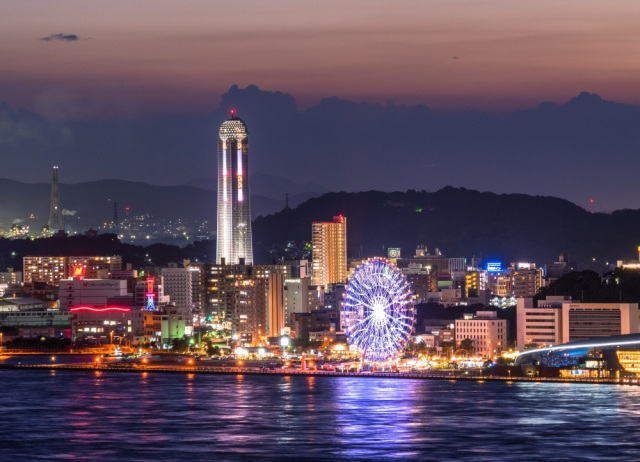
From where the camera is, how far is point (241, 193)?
337 feet

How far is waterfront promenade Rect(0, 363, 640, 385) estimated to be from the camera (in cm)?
5897

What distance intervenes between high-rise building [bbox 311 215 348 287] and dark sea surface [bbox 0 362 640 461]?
58.1 meters

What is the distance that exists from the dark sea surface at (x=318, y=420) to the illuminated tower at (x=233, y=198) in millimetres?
42063

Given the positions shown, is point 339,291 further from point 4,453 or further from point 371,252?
point 4,453

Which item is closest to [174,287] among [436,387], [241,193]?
[241,193]

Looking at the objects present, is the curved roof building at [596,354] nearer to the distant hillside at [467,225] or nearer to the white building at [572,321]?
the white building at [572,321]

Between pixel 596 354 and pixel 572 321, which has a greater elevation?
pixel 572 321

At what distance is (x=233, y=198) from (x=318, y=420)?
194ft

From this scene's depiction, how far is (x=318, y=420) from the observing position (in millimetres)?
43906

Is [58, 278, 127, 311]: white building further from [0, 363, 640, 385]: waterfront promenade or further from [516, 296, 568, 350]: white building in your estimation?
[516, 296, 568, 350]: white building

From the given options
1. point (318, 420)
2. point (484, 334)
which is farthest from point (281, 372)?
point (318, 420)

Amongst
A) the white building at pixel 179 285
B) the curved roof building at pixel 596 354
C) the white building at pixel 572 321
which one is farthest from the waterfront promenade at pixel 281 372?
the white building at pixel 179 285

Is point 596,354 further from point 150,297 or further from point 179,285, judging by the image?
point 179,285

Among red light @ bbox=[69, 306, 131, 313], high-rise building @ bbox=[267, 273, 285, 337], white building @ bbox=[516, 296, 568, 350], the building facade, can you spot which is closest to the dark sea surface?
white building @ bbox=[516, 296, 568, 350]
